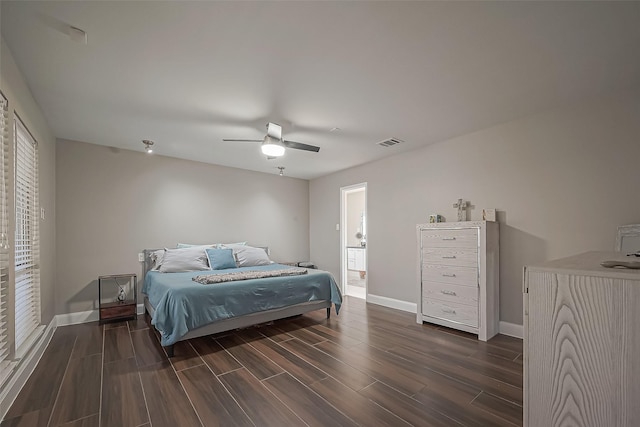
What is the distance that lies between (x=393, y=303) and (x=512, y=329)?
1610 mm

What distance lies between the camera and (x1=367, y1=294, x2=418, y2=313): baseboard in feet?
13.8

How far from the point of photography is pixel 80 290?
3.83 m

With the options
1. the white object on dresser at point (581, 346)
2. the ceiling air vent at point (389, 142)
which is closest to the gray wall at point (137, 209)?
the ceiling air vent at point (389, 142)

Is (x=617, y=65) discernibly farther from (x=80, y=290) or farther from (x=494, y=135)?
(x=80, y=290)

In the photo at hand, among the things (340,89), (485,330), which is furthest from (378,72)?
(485,330)

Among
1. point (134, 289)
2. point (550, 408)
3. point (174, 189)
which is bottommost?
point (134, 289)

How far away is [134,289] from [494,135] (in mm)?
5184

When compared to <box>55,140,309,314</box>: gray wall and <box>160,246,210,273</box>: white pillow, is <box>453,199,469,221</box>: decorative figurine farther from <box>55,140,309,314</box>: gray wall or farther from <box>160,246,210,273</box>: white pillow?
<box>160,246,210,273</box>: white pillow

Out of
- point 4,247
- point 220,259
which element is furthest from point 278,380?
point 220,259

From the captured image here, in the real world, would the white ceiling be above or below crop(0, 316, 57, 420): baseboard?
above

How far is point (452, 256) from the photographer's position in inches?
136

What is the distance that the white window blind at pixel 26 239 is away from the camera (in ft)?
7.57

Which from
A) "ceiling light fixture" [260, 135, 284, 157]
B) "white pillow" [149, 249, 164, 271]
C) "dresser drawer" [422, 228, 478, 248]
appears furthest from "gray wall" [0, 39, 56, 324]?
"dresser drawer" [422, 228, 478, 248]

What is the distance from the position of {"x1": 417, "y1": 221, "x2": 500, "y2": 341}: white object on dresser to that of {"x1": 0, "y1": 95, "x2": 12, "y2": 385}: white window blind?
3849 millimetres
